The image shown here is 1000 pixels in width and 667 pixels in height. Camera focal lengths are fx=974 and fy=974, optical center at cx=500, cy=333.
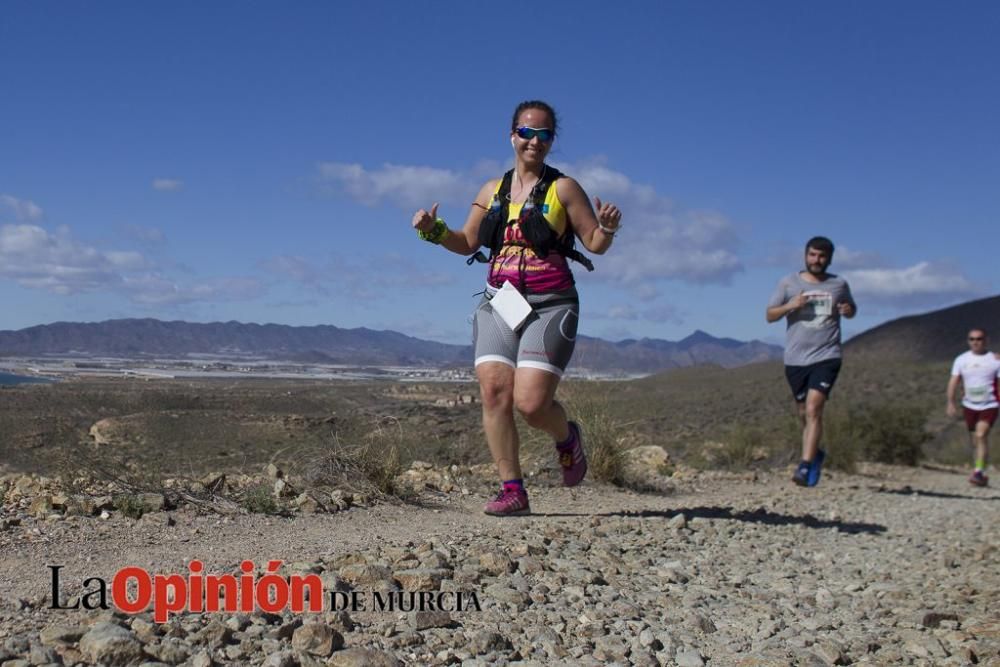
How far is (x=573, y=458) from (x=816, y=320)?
3.34 meters

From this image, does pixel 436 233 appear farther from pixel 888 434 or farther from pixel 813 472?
pixel 888 434

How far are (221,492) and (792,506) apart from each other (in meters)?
4.18

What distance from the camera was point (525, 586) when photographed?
392 cm

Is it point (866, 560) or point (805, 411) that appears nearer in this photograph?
point (866, 560)

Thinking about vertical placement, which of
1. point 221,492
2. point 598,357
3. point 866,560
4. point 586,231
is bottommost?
point 866,560

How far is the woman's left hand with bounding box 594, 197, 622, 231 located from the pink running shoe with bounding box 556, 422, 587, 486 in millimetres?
1329

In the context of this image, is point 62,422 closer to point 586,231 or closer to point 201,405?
point 201,405

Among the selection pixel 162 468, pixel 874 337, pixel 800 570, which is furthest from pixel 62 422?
pixel 874 337

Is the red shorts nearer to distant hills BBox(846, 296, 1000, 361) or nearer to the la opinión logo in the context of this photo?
the la opinión logo

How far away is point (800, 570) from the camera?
5066 mm

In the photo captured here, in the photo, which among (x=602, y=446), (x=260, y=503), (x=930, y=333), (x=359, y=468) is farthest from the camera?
(x=930, y=333)

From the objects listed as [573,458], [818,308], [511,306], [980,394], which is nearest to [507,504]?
[573,458]

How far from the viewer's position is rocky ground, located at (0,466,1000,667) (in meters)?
3.08

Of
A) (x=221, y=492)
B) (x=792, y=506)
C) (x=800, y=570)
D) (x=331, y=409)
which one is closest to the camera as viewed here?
(x=800, y=570)
